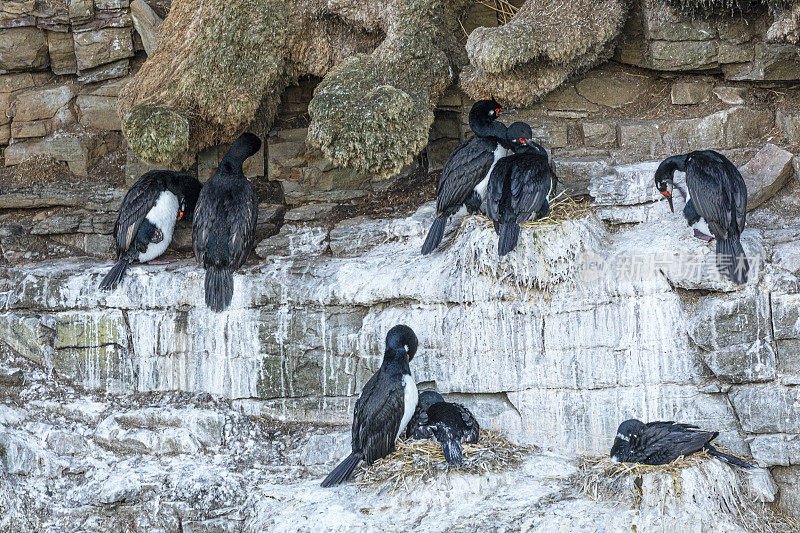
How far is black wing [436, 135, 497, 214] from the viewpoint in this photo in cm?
826

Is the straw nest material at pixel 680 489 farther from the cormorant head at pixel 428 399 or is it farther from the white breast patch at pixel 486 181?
the white breast patch at pixel 486 181

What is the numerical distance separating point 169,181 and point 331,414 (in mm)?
2799

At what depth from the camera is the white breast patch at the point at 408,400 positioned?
24.1 ft

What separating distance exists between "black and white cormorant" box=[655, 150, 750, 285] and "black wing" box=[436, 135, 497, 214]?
165cm

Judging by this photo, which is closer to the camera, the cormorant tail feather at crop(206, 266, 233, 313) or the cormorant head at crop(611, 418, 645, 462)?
the cormorant head at crop(611, 418, 645, 462)

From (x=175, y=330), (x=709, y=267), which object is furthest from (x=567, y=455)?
(x=175, y=330)

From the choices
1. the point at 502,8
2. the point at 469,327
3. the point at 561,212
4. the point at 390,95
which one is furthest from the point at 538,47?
the point at 469,327

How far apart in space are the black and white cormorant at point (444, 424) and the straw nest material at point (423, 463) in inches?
3.1

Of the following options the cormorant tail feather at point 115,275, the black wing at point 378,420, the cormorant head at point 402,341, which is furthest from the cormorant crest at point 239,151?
the black wing at point 378,420

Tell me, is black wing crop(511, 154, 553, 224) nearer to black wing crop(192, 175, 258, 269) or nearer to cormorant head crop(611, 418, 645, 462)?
cormorant head crop(611, 418, 645, 462)

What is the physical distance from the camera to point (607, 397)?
24.7ft

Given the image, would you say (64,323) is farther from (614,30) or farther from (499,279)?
(614,30)

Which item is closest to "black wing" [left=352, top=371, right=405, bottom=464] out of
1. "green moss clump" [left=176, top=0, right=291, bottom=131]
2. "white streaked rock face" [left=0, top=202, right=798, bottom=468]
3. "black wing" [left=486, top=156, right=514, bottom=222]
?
"white streaked rock face" [left=0, top=202, right=798, bottom=468]

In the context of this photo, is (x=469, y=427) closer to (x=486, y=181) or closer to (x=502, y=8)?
(x=486, y=181)
